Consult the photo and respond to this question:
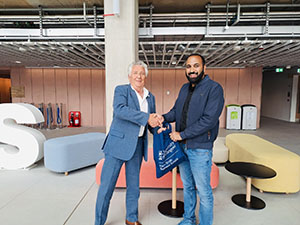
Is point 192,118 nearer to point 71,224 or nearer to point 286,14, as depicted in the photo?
point 71,224

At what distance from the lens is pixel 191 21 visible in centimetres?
437

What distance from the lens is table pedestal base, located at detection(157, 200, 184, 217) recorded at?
2.48 metres

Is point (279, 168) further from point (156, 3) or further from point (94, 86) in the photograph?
point (94, 86)

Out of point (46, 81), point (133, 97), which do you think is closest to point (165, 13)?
point (133, 97)

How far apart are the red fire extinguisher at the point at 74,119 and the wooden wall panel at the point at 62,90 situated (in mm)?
359

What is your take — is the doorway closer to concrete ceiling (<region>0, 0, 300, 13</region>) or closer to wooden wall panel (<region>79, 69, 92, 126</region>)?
wooden wall panel (<region>79, 69, 92, 126</region>)

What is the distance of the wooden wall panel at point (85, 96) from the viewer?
9406 mm

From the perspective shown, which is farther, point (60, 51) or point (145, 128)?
point (60, 51)

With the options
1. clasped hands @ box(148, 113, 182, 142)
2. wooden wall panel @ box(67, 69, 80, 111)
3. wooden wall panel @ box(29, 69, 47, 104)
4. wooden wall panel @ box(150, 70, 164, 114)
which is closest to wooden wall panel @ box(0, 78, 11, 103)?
wooden wall panel @ box(29, 69, 47, 104)

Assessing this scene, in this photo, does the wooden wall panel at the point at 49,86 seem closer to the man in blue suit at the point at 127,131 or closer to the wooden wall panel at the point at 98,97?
the wooden wall panel at the point at 98,97

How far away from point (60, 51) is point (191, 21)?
378 cm

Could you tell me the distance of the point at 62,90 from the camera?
9.44 meters

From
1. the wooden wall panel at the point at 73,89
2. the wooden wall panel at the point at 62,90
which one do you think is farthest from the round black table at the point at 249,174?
the wooden wall panel at the point at 62,90

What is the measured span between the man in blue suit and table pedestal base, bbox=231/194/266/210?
5.34 ft
